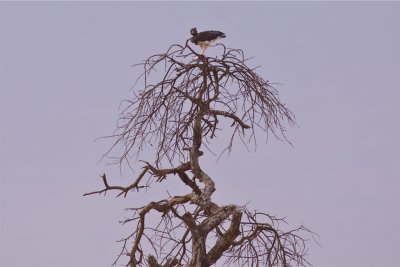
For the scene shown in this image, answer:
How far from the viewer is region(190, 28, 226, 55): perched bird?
125 inches

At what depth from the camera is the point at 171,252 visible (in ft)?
9.88

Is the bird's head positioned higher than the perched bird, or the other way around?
the bird's head

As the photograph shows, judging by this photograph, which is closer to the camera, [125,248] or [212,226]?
[212,226]

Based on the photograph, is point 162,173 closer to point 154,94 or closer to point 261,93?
point 154,94

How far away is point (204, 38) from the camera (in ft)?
10.5

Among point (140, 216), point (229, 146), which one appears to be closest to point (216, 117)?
point (229, 146)

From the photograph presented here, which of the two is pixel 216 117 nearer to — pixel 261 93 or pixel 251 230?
pixel 261 93

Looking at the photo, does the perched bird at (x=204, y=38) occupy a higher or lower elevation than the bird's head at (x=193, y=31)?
lower

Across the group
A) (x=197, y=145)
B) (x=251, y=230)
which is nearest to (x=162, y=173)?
(x=197, y=145)

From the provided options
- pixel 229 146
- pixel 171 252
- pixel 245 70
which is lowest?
pixel 171 252

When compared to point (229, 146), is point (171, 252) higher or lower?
lower

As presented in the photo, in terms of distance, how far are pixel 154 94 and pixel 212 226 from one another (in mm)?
618

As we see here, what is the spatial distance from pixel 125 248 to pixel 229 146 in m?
0.66

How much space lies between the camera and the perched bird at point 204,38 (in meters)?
3.19
